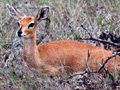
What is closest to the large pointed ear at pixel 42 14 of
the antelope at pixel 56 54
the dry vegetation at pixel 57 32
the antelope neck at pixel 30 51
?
the antelope at pixel 56 54

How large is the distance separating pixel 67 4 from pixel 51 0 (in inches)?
23.6

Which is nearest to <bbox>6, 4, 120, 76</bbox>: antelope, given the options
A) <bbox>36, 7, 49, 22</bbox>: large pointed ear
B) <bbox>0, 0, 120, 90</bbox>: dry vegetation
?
<bbox>36, 7, 49, 22</bbox>: large pointed ear

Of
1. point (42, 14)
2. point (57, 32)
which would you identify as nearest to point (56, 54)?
point (42, 14)

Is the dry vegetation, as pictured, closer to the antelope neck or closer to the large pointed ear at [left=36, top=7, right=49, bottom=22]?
the antelope neck

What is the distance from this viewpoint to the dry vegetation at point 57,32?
4865 millimetres

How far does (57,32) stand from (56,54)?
1.28 m

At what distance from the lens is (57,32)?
7.21m

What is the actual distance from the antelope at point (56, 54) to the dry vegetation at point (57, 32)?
277mm

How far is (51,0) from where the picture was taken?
8.46 metres

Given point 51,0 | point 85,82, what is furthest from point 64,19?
point 85,82

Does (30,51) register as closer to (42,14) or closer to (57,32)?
(42,14)

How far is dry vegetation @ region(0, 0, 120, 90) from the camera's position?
16.0ft

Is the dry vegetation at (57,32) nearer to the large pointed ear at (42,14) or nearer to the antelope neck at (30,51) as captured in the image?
the antelope neck at (30,51)

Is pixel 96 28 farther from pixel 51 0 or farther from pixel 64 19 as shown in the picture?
pixel 51 0
